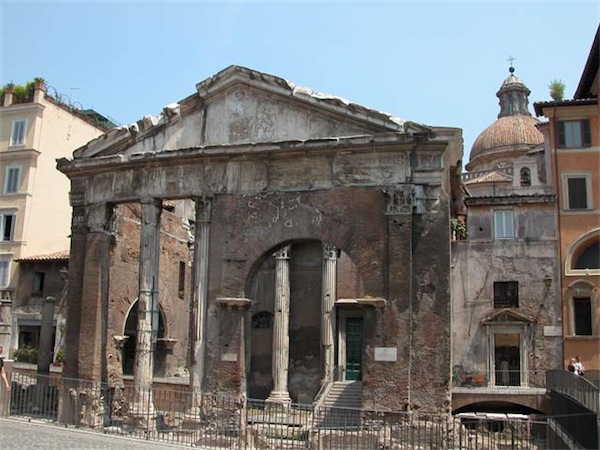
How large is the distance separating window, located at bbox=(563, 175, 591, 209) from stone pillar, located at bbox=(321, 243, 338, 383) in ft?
28.8

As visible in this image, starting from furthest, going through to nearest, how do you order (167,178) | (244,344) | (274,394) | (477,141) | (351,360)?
1. (477,141)
2. (351,360)
3. (274,394)
4. (167,178)
5. (244,344)

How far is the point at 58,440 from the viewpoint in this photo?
12211 mm

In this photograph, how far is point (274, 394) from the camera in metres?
23.8

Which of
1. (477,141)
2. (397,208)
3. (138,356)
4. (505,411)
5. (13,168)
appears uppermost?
(477,141)

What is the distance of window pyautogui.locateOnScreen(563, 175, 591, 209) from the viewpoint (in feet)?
88.0

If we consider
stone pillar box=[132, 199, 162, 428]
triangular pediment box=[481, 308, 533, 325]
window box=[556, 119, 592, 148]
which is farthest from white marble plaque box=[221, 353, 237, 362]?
window box=[556, 119, 592, 148]

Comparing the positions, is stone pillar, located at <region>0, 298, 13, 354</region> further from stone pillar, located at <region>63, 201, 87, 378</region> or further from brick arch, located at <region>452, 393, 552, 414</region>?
brick arch, located at <region>452, 393, 552, 414</region>

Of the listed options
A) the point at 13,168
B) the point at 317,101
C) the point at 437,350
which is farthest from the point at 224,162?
the point at 13,168

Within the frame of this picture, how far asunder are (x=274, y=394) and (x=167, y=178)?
948cm

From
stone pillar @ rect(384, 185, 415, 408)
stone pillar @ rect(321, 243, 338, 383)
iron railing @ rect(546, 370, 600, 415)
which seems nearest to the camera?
iron railing @ rect(546, 370, 600, 415)

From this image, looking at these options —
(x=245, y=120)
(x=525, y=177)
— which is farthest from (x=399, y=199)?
(x=525, y=177)

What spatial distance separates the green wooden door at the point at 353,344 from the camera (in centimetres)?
2630

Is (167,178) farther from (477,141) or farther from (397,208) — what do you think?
(477,141)

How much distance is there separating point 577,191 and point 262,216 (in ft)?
50.0
